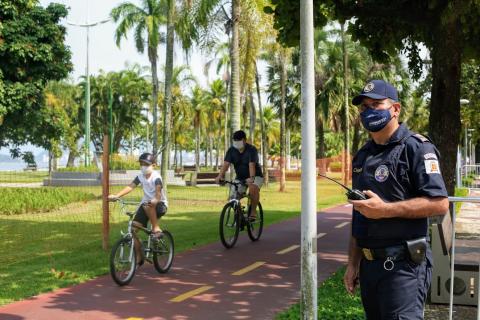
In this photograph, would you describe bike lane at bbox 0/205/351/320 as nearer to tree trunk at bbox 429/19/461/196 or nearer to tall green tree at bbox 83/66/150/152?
tree trunk at bbox 429/19/461/196

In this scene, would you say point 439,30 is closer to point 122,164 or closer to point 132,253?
point 132,253

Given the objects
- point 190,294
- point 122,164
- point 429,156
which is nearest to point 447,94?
point 190,294

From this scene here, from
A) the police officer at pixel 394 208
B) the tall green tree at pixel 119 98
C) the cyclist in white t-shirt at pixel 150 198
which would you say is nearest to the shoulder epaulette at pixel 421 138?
the police officer at pixel 394 208

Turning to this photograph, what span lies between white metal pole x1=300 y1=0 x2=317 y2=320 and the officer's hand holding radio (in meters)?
1.90

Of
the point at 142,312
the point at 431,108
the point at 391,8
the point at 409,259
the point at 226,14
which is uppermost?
the point at 226,14

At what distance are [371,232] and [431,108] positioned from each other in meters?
5.17

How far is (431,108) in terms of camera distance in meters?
7.84

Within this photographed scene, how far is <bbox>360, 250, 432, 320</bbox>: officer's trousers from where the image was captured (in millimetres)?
3061

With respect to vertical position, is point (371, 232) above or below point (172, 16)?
below

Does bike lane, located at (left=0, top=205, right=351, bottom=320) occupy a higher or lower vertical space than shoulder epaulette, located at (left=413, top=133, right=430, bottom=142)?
lower

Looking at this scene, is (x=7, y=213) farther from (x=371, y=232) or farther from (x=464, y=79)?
(x=464, y=79)

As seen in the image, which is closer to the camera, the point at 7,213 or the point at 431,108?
the point at 431,108

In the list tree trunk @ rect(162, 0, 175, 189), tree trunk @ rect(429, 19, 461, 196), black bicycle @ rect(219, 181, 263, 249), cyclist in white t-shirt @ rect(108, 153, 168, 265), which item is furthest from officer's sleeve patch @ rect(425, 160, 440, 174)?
tree trunk @ rect(162, 0, 175, 189)

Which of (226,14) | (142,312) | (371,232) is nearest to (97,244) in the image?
(142,312)
